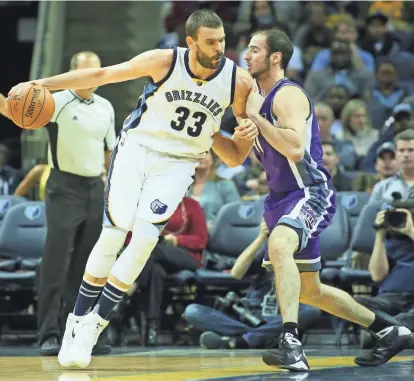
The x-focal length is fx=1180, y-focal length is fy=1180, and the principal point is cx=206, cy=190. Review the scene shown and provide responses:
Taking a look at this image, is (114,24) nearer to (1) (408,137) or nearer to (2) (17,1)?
(2) (17,1)

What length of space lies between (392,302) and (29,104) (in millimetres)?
3223

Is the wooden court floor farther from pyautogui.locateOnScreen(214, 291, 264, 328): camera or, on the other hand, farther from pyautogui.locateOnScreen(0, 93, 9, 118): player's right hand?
pyautogui.locateOnScreen(0, 93, 9, 118): player's right hand

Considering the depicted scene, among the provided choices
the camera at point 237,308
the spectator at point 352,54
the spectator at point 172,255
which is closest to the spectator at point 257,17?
the spectator at point 352,54

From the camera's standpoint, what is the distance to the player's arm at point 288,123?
6523mm

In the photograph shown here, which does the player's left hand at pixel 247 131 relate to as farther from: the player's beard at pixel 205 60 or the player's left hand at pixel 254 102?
the player's beard at pixel 205 60

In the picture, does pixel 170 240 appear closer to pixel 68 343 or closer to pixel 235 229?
pixel 235 229

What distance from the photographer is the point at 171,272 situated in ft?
31.4

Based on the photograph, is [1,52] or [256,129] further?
[1,52]

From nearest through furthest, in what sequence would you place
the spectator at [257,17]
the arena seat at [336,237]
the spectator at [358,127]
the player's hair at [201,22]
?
the player's hair at [201,22], the arena seat at [336,237], the spectator at [358,127], the spectator at [257,17]

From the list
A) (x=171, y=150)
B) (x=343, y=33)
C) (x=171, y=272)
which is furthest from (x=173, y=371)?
(x=343, y=33)

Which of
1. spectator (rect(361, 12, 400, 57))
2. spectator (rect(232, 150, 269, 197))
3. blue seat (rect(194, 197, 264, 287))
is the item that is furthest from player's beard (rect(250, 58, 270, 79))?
spectator (rect(361, 12, 400, 57))

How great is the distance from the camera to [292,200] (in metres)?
6.74

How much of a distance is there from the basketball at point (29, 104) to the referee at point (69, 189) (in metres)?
1.74

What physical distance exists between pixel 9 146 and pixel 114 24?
2224mm
